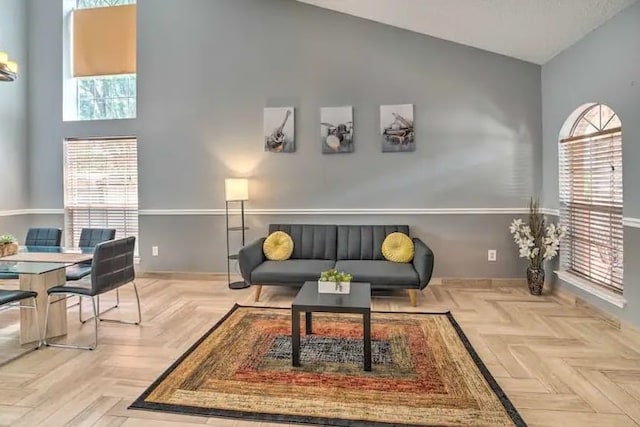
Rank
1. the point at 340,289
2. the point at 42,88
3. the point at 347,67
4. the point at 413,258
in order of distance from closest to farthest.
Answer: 1. the point at 340,289
2. the point at 413,258
3. the point at 347,67
4. the point at 42,88

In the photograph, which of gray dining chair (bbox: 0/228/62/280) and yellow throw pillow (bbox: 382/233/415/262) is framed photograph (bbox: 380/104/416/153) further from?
gray dining chair (bbox: 0/228/62/280)

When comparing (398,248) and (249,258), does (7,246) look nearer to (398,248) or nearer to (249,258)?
(249,258)

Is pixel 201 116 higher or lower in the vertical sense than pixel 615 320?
higher

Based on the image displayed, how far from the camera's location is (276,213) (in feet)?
15.6

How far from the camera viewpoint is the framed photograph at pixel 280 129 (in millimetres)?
4660

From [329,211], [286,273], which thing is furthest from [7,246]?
[329,211]

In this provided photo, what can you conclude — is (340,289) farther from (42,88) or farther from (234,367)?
(42,88)

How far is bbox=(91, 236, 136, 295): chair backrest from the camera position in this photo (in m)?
2.85

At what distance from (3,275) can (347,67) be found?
3976 mm

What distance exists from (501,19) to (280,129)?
101 inches

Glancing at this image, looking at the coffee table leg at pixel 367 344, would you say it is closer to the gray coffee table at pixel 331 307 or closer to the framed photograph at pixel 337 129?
the gray coffee table at pixel 331 307

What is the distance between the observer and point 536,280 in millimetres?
4078

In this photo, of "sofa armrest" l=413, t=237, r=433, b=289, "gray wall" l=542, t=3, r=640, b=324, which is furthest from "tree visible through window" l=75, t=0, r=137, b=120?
"gray wall" l=542, t=3, r=640, b=324

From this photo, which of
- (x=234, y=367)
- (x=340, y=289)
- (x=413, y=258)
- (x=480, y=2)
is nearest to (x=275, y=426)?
(x=234, y=367)
